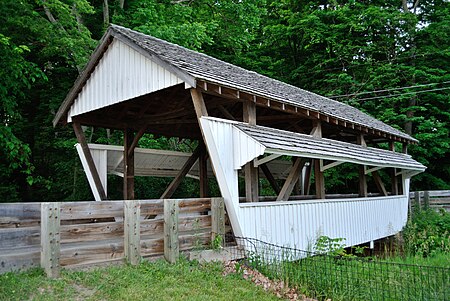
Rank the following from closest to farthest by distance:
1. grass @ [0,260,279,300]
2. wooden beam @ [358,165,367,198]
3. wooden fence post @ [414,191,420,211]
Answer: grass @ [0,260,279,300]
wooden beam @ [358,165,367,198]
wooden fence post @ [414,191,420,211]

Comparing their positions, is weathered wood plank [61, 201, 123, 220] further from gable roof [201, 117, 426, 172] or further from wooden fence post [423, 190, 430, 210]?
wooden fence post [423, 190, 430, 210]

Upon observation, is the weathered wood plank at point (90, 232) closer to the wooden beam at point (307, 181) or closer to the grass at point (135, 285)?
the grass at point (135, 285)

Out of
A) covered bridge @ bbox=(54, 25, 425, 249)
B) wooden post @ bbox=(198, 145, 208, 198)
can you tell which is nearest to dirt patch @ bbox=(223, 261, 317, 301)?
covered bridge @ bbox=(54, 25, 425, 249)

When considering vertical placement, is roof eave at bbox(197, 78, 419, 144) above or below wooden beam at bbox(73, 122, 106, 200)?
above

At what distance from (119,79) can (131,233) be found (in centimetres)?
371

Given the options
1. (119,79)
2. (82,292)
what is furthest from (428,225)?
(82,292)

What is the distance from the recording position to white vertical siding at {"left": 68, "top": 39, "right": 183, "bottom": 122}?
306 inches

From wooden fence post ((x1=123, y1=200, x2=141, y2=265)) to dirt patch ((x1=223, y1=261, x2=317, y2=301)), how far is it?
4.44 feet

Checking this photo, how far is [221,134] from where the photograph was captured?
7.20 m

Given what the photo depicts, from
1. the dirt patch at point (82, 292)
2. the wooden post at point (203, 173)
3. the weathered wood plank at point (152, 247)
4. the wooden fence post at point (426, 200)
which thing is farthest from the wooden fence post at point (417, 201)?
the dirt patch at point (82, 292)

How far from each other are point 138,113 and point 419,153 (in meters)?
14.2

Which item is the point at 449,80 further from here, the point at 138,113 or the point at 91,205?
the point at 91,205

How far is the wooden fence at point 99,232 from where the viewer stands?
5359mm

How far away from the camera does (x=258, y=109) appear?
11242mm
